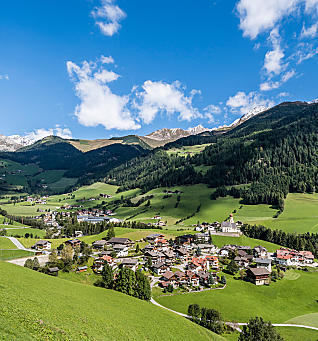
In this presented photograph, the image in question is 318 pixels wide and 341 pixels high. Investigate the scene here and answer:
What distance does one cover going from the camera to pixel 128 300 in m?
48.5

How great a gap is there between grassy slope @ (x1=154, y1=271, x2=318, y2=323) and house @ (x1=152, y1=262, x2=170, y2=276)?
1850 cm

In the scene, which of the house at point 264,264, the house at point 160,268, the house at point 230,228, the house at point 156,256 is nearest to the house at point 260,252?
the house at point 264,264

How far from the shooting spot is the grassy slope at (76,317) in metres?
21.7

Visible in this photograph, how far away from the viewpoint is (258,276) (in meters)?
81.4

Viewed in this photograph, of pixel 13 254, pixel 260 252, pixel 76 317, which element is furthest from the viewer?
pixel 260 252

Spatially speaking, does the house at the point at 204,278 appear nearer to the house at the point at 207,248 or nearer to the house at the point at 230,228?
the house at the point at 207,248

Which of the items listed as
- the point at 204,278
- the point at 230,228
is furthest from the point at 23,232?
the point at 230,228

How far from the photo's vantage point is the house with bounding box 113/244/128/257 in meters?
107

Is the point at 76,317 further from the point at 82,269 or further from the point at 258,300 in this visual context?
the point at 258,300

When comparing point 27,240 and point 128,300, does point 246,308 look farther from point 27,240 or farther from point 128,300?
point 27,240

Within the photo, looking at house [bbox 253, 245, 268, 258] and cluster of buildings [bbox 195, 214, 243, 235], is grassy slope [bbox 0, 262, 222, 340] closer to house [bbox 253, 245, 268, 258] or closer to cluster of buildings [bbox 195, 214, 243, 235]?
house [bbox 253, 245, 268, 258]

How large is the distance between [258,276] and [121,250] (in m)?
58.2

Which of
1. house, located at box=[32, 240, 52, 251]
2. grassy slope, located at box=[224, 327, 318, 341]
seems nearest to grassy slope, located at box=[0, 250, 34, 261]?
house, located at box=[32, 240, 52, 251]

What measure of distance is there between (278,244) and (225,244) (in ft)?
96.0
